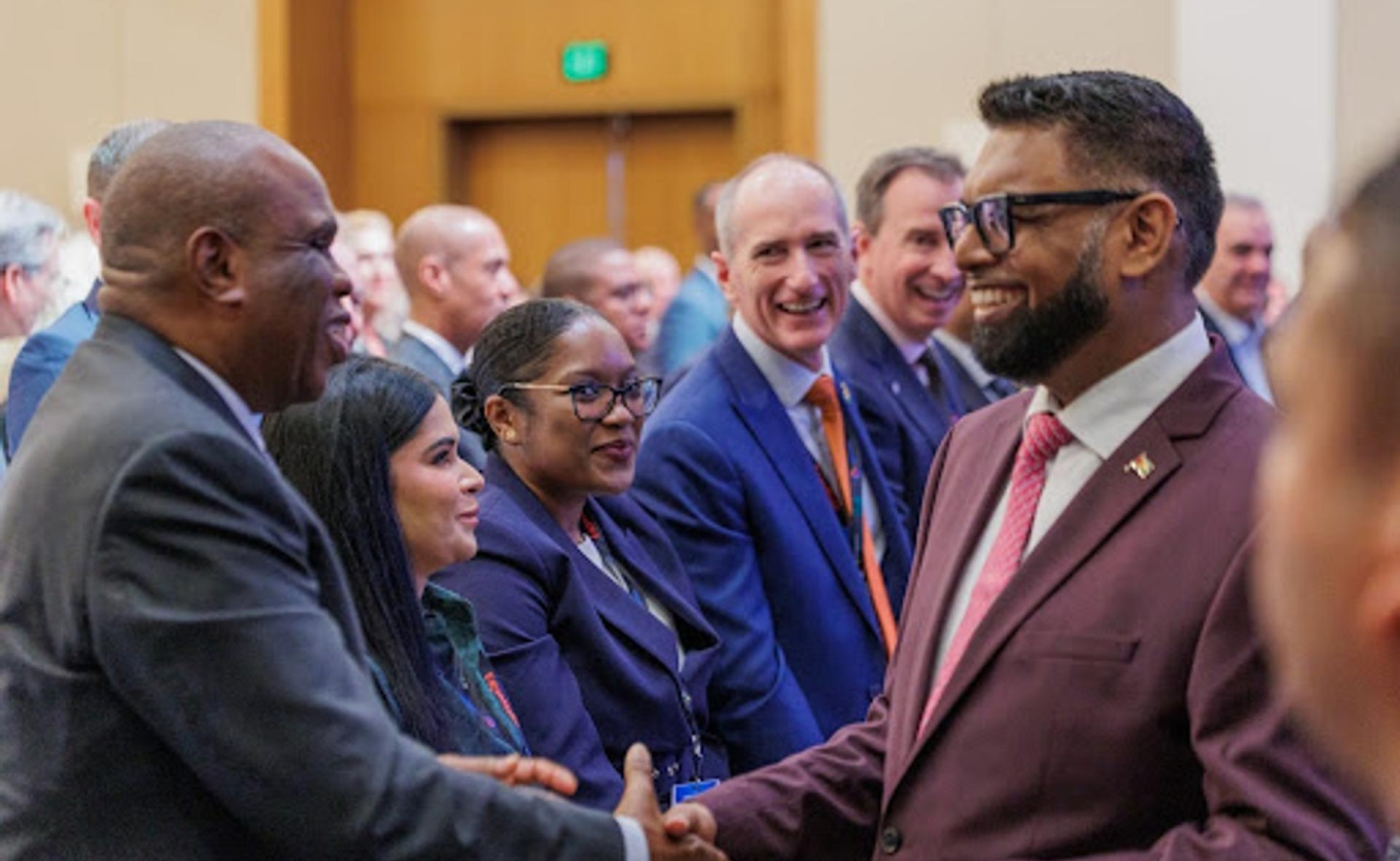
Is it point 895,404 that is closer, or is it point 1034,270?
point 1034,270

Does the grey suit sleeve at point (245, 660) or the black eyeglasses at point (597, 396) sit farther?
the black eyeglasses at point (597, 396)

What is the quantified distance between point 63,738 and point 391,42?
907 cm

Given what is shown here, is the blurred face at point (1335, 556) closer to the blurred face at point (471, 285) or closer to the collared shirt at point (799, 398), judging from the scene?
the collared shirt at point (799, 398)

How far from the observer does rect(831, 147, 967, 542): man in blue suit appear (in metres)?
5.04

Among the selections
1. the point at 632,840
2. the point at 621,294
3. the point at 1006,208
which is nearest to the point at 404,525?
the point at 632,840

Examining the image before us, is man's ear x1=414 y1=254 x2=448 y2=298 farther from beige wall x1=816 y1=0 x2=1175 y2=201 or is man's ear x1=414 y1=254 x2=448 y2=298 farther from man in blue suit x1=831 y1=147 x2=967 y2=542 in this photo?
beige wall x1=816 y1=0 x2=1175 y2=201

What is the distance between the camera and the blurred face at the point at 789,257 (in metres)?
4.82

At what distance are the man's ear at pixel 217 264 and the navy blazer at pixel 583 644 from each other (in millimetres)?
1293

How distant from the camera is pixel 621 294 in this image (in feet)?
24.9

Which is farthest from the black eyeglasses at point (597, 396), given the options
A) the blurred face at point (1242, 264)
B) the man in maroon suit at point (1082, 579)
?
the blurred face at point (1242, 264)

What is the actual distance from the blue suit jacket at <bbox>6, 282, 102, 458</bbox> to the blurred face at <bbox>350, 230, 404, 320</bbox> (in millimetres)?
3716

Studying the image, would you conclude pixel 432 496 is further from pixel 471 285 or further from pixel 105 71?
pixel 105 71

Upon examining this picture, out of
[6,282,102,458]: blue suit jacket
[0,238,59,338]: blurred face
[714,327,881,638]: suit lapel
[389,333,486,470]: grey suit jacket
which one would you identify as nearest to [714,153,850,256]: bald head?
[714,327,881,638]: suit lapel

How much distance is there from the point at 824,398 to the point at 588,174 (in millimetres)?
6329
